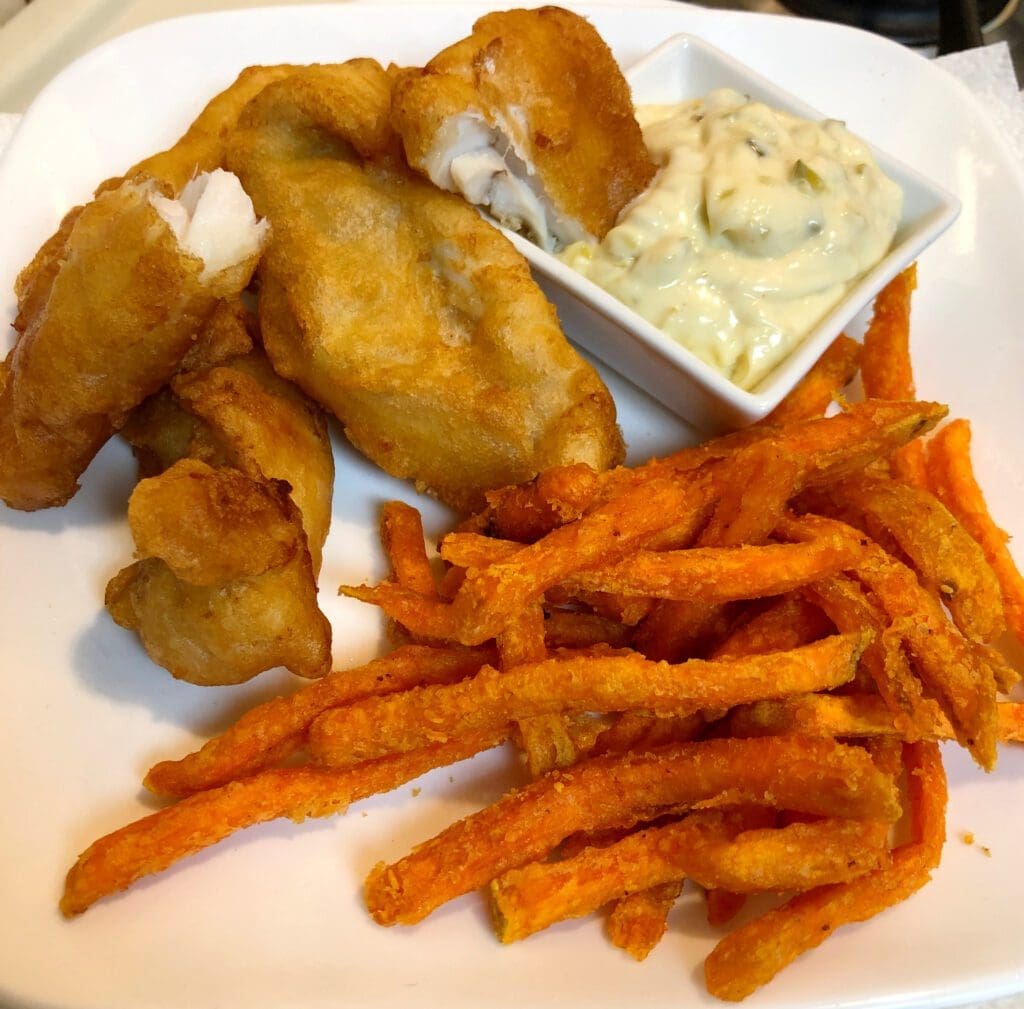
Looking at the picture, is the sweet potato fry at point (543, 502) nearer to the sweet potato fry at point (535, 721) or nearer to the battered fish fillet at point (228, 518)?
the sweet potato fry at point (535, 721)

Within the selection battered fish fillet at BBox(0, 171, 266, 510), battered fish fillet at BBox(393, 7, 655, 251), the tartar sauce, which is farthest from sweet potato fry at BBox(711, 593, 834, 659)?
battered fish fillet at BBox(0, 171, 266, 510)

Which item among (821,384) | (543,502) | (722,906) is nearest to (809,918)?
(722,906)

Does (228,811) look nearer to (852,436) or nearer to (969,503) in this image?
(852,436)

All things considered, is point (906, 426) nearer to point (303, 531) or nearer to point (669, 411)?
point (669, 411)

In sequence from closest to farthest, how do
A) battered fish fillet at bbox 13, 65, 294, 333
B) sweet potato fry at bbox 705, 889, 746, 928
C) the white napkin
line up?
sweet potato fry at bbox 705, 889, 746, 928, battered fish fillet at bbox 13, 65, 294, 333, the white napkin

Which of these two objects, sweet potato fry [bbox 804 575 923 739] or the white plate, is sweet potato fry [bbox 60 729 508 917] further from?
sweet potato fry [bbox 804 575 923 739]

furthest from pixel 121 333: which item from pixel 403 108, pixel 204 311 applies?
pixel 403 108
